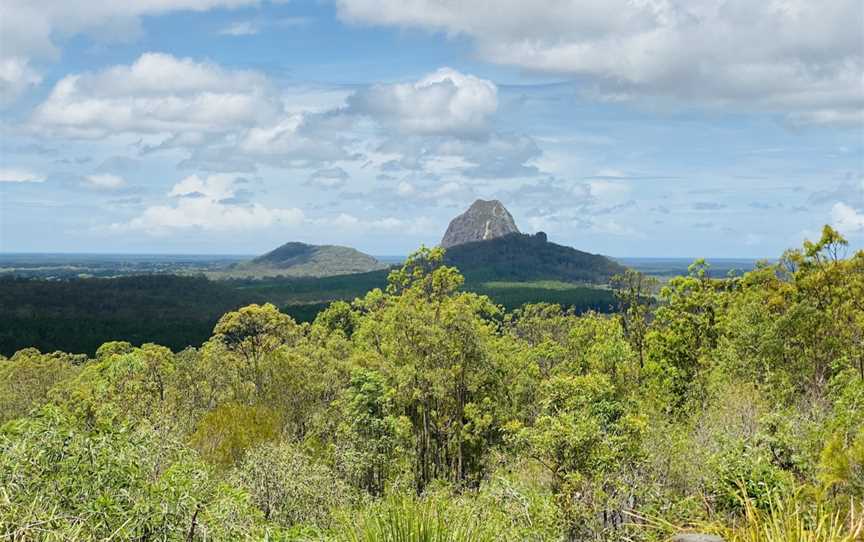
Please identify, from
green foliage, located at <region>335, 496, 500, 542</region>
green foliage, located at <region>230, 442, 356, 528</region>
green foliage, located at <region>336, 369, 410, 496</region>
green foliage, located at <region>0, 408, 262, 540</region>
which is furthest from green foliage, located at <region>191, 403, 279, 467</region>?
green foliage, located at <region>335, 496, 500, 542</region>

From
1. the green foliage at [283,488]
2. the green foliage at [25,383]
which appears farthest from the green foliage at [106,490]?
the green foliage at [25,383]

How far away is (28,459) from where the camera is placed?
41.1 feet

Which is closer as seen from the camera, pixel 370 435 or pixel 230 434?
pixel 230 434

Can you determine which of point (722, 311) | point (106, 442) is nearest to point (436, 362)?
point (722, 311)

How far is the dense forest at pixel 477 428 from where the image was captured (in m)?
12.0

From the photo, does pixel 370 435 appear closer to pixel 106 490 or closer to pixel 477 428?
pixel 477 428

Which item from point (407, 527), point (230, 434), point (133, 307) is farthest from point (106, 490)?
point (133, 307)

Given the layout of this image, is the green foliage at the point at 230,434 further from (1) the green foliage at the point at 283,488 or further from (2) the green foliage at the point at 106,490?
(2) the green foliage at the point at 106,490

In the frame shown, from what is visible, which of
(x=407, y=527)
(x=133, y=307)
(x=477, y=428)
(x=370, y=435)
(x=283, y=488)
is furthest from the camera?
(x=133, y=307)

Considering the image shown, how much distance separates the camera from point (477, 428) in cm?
3117

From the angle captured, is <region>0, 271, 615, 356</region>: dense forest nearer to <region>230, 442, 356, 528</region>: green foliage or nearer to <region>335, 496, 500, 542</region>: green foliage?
<region>230, 442, 356, 528</region>: green foliage

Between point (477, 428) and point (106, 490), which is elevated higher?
point (106, 490)

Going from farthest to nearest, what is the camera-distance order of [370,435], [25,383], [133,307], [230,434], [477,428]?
[133,307] → [25,383] → [477,428] → [370,435] → [230,434]

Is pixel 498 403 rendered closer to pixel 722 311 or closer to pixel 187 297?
pixel 722 311
